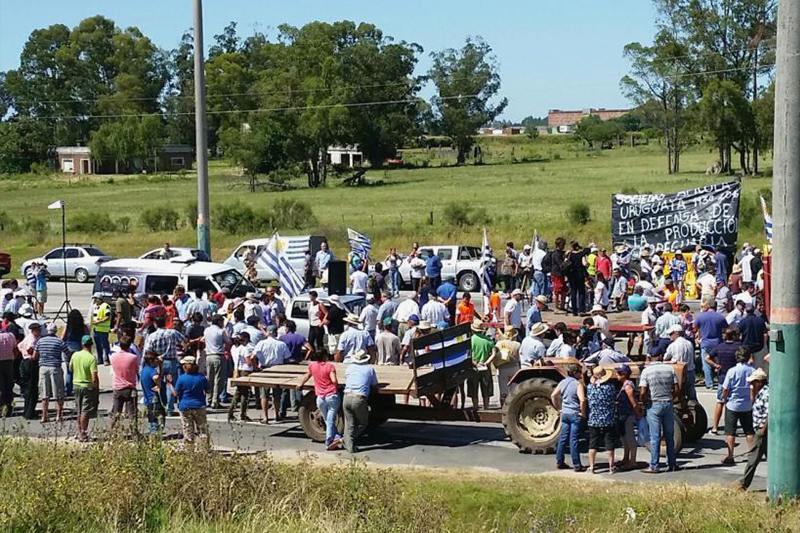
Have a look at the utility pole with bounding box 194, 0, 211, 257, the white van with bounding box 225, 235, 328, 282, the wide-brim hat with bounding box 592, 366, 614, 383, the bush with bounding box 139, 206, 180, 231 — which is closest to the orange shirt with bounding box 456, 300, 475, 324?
the white van with bounding box 225, 235, 328, 282

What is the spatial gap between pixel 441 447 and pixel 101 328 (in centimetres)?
954

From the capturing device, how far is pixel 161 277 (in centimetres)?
2733

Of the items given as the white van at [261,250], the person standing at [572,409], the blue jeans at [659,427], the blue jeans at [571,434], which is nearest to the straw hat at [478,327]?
the person standing at [572,409]

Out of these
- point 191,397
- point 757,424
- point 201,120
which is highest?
point 201,120

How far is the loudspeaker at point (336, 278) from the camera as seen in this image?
1156 inches

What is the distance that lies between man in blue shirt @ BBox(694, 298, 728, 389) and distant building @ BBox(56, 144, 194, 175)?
109147 millimetres

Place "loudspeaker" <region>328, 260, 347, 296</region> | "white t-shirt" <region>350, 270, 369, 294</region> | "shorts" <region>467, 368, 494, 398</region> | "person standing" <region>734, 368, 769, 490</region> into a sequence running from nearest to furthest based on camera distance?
"person standing" <region>734, 368, 769, 490</region> < "shorts" <region>467, 368, 494, 398</region> < "white t-shirt" <region>350, 270, 369, 294</region> < "loudspeaker" <region>328, 260, 347, 296</region>

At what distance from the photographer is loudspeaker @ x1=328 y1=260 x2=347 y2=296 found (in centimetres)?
2936

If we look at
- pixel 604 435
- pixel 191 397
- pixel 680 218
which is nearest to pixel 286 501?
pixel 191 397

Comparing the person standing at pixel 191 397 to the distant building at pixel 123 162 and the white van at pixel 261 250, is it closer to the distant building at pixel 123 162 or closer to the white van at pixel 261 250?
the white van at pixel 261 250

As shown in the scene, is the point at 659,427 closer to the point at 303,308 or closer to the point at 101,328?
the point at 303,308

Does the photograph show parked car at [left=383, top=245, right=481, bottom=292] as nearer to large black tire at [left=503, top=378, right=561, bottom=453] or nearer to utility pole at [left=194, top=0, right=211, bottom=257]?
utility pole at [left=194, top=0, right=211, bottom=257]

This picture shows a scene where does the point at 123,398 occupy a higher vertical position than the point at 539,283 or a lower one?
lower

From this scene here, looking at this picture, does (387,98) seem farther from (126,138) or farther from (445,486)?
(445,486)
